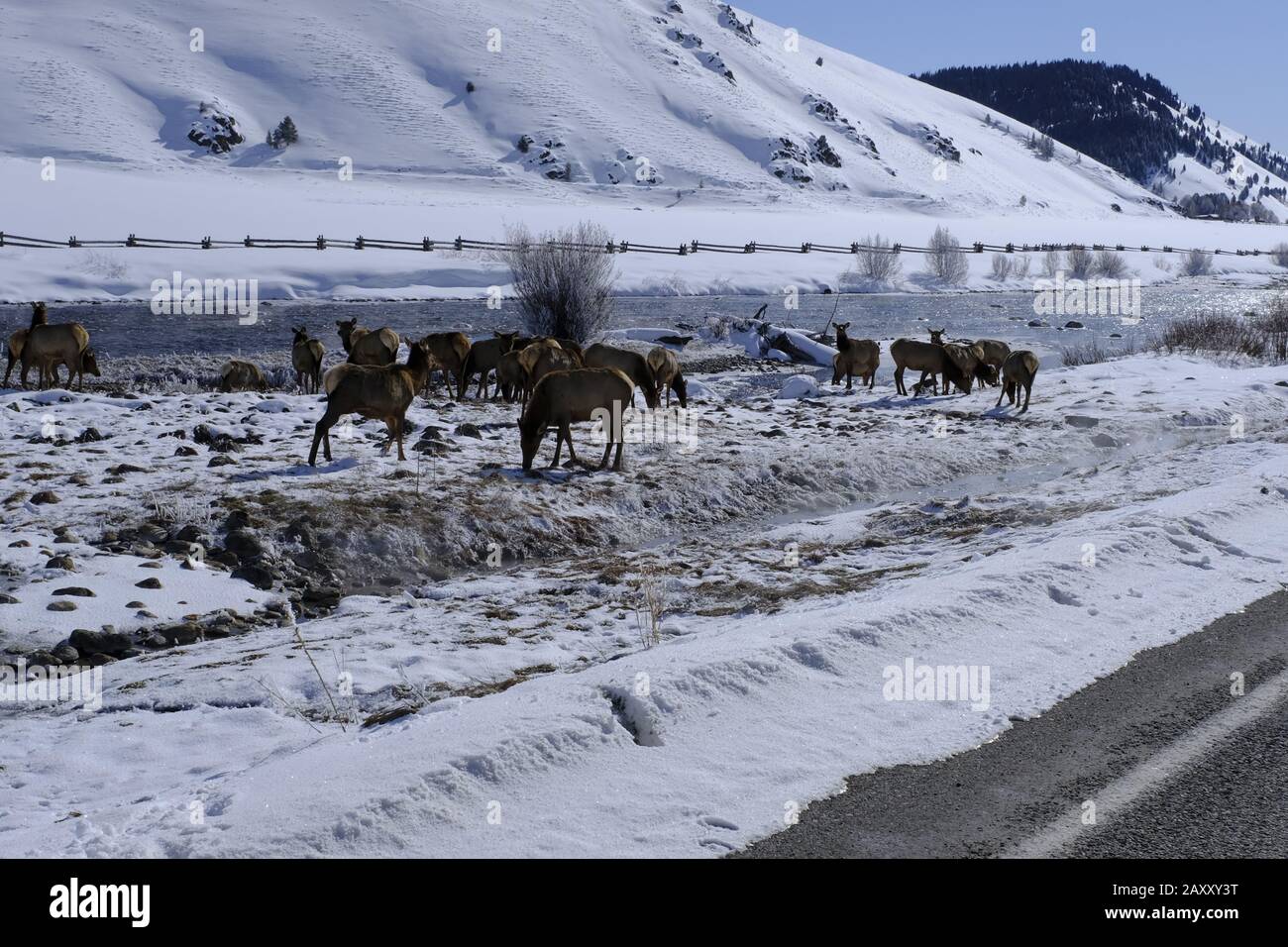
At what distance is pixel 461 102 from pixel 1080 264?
226 ft

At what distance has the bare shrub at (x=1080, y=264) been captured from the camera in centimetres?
8575

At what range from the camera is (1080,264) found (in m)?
86.7

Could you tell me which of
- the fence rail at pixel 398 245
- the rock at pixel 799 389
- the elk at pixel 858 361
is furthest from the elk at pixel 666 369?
the fence rail at pixel 398 245

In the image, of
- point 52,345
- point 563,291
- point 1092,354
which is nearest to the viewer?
point 52,345

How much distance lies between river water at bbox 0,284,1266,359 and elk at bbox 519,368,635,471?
61.9 ft

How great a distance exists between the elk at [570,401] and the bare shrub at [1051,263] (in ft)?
247

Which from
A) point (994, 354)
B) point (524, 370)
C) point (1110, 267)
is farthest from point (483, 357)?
point (1110, 267)

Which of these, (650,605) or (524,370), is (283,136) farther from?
(650,605)

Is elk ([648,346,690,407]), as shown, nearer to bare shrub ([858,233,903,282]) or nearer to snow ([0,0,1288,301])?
snow ([0,0,1288,301])

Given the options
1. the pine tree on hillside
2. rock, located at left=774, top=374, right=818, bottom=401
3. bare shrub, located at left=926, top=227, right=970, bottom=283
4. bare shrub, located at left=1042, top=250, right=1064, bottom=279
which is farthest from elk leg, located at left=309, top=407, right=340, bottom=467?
the pine tree on hillside

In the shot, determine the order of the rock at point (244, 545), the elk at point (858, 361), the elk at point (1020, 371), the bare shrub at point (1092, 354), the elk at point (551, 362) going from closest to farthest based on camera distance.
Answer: the rock at point (244, 545), the elk at point (551, 362), the elk at point (1020, 371), the elk at point (858, 361), the bare shrub at point (1092, 354)

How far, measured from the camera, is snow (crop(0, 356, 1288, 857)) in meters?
5.06

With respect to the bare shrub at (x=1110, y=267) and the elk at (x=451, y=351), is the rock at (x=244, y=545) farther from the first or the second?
the bare shrub at (x=1110, y=267)

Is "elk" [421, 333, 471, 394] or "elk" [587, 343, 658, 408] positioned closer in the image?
"elk" [587, 343, 658, 408]
